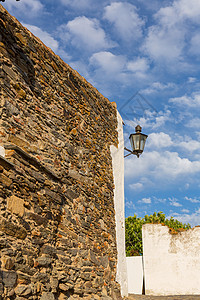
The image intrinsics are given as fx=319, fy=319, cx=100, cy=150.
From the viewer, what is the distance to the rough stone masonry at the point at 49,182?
13.4 ft

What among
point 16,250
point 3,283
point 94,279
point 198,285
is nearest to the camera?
point 3,283

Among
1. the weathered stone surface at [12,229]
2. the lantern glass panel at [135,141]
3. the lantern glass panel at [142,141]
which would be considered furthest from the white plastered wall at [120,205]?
the weathered stone surface at [12,229]

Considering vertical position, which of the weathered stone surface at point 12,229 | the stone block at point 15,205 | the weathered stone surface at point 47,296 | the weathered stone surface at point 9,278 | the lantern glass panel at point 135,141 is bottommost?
the weathered stone surface at point 47,296

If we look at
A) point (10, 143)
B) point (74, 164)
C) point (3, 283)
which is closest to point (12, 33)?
point (10, 143)

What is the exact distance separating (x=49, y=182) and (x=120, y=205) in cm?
337

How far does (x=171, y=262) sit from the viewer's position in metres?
9.92

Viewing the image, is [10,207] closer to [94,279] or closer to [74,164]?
[74,164]

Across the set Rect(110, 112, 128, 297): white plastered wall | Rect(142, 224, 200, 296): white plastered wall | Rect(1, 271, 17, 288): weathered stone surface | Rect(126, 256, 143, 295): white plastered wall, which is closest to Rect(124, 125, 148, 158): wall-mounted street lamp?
Rect(110, 112, 128, 297): white plastered wall

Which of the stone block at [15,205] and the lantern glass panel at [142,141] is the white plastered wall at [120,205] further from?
the stone block at [15,205]

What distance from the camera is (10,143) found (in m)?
4.42

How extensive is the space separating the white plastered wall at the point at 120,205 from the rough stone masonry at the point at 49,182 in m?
0.27

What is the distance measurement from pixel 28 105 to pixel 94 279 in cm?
341

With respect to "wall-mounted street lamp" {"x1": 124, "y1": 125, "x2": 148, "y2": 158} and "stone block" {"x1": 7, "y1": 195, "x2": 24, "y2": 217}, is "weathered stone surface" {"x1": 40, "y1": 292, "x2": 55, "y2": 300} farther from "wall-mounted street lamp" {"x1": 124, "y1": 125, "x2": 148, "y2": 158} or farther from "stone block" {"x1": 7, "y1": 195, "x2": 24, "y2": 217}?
"wall-mounted street lamp" {"x1": 124, "y1": 125, "x2": 148, "y2": 158}

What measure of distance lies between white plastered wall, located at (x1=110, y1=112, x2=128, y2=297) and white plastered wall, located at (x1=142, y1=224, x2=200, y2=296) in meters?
2.84
